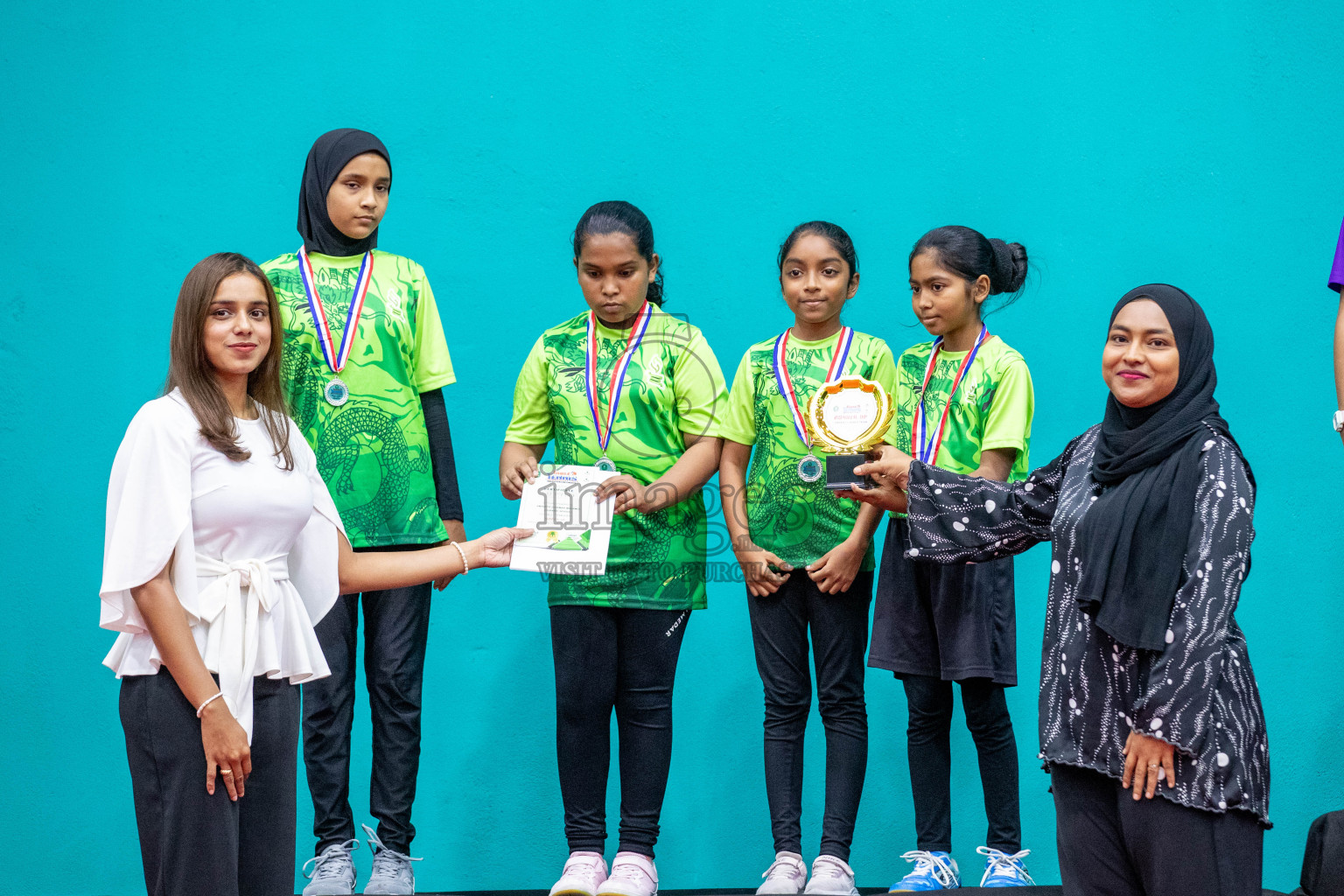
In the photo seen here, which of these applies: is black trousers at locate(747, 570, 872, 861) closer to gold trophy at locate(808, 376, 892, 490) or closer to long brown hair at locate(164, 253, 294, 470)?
gold trophy at locate(808, 376, 892, 490)

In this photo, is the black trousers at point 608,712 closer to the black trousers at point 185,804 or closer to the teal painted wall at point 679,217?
the black trousers at point 185,804

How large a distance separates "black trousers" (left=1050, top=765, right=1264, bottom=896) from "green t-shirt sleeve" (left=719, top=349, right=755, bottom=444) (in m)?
1.23

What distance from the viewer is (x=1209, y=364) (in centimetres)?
208

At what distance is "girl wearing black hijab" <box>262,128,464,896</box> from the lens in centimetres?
281

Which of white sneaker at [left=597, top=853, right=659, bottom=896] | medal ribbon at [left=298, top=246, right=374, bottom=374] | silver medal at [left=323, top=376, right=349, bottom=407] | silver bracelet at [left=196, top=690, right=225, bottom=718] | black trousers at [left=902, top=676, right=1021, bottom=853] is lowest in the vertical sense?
white sneaker at [left=597, top=853, right=659, bottom=896]

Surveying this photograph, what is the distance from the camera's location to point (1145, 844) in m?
1.99

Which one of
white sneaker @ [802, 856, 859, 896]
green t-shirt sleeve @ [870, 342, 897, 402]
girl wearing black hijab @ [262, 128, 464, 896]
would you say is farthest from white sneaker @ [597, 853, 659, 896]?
green t-shirt sleeve @ [870, 342, 897, 402]

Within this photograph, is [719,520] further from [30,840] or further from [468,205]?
[30,840]

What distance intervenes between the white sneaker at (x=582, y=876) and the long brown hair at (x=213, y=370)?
1.25 metres

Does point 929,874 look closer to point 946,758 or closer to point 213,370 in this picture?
point 946,758

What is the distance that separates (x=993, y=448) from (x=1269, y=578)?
186 cm

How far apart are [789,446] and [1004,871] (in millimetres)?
1233

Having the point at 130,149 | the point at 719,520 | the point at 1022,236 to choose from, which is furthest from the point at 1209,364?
the point at 130,149

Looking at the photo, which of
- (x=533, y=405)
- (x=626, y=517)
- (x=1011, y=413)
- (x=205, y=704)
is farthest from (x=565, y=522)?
(x=1011, y=413)
